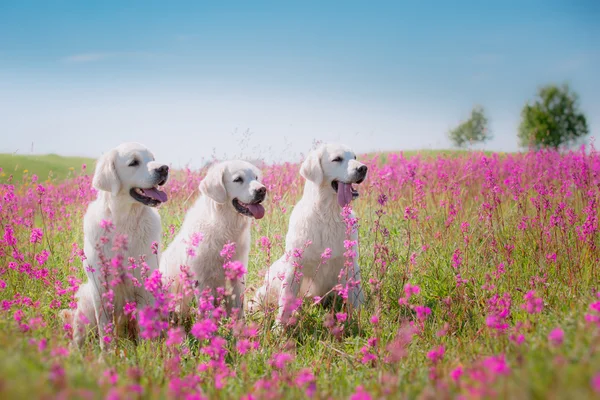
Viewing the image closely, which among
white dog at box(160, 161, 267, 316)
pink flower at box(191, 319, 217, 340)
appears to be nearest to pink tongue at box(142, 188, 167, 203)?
white dog at box(160, 161, 267, 316)

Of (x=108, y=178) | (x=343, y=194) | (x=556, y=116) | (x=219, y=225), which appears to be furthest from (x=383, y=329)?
(x=556, y=116)

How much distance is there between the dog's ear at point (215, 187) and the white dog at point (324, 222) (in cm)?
74

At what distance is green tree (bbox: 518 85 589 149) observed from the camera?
46.1 meters

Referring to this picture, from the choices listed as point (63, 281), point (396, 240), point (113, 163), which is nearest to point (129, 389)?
point (113, 163)

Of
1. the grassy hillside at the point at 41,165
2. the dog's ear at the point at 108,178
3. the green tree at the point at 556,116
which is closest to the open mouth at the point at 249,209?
the dog's ear at the point at 108,178

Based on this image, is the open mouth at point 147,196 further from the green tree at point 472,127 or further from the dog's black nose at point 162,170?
the green tree at point 472,127

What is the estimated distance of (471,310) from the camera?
4.11m

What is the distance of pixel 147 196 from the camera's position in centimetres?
394

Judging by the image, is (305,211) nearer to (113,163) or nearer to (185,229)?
(185,229)

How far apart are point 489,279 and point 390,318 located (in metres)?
1.05

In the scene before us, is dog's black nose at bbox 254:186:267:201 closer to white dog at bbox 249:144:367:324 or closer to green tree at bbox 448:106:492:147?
white dog at bbox 249:144:367:324

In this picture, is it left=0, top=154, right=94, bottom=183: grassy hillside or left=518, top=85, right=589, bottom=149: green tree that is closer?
left=0, top=154, right=94, bottom=183: grassy hillside

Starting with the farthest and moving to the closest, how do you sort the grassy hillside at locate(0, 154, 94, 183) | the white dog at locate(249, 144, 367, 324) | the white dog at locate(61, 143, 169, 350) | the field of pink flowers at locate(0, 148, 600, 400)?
1. the grassy hillside at locate(0, 154, 94, 183)
2. the white dog at locate(249, 144, 367, 324)
3. the white dog at locate(61, 143, 169, 350)
4. the field of pink flowers at locate(0, 148, 600, 400)

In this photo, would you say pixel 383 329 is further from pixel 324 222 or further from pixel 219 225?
pixel 219 225
